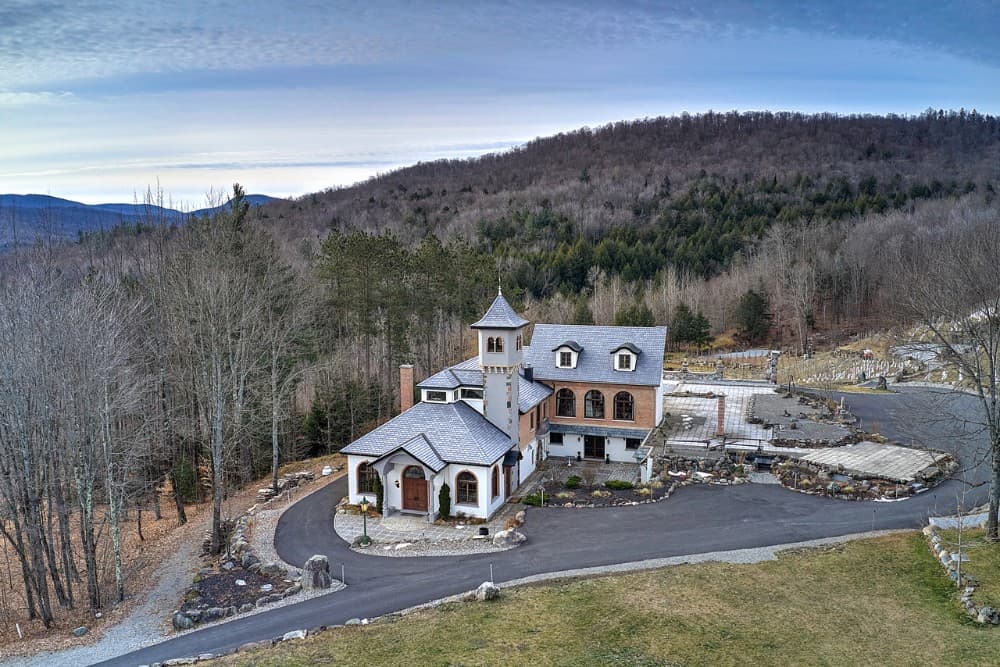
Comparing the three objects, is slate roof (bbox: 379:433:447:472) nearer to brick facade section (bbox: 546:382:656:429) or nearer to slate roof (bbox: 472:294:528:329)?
slate roof (bbox: 472:294:528:329)

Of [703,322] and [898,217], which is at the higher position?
[898,217]

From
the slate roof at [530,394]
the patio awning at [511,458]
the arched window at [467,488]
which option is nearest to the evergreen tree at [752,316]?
the slate roof at [530,394]

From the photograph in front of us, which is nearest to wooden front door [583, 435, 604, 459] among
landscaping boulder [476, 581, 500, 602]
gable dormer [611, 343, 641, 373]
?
gable dormer [611, 343, 641, 373]

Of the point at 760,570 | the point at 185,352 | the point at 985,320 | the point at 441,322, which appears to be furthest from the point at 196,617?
the point at 441,322

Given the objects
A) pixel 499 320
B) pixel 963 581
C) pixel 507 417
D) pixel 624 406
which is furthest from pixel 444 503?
pixel 963 581

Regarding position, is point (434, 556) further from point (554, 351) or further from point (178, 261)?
point (178, 261)
